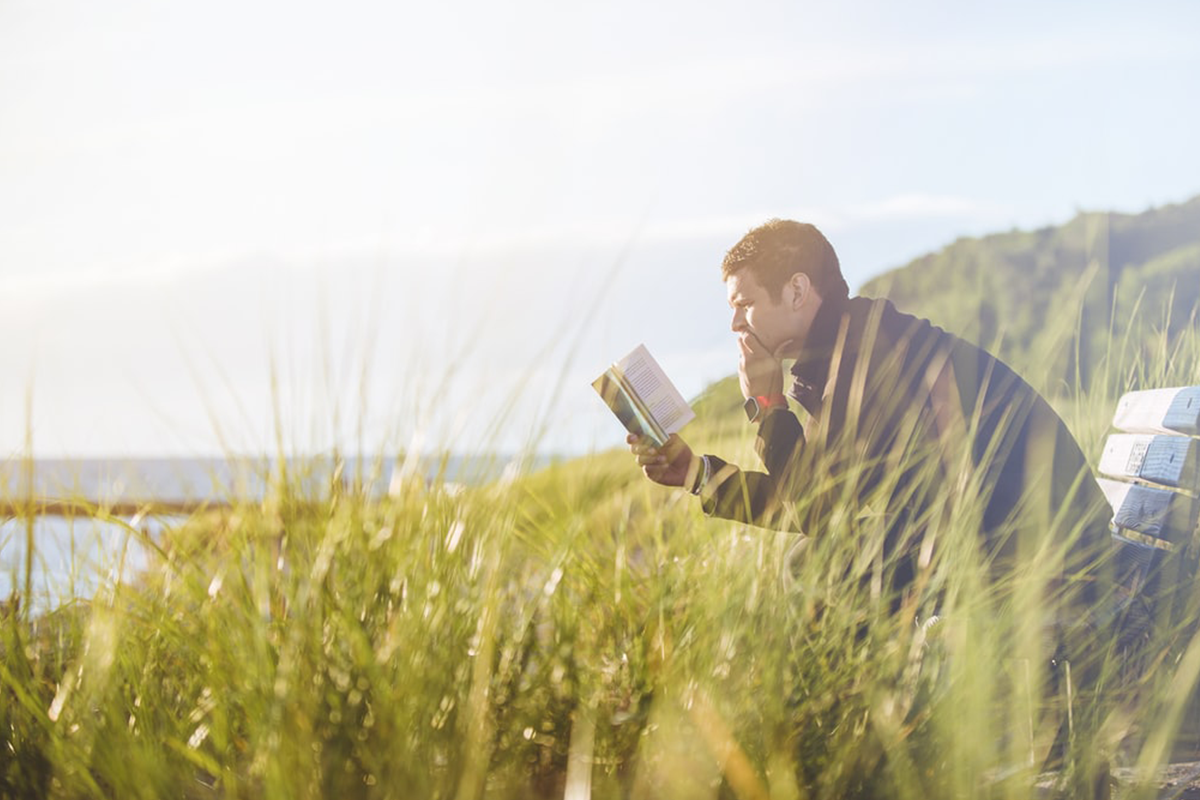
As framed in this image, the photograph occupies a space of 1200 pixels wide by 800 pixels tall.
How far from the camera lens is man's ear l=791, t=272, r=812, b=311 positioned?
3.22m

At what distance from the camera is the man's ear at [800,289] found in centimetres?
322

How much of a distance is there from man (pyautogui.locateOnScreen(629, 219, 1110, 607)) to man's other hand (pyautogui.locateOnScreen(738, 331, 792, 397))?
Answer: 9cm

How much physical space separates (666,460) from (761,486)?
27 centimetres

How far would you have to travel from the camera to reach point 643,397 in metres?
2.94

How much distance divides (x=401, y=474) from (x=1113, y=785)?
1.87 meters

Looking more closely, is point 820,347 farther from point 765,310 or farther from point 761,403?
point 761,403

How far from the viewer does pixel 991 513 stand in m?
2.88

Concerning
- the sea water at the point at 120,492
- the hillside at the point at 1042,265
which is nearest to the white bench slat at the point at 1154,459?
the sea water at the point at 120,492

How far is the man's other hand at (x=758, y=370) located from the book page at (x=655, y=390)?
1.82ft

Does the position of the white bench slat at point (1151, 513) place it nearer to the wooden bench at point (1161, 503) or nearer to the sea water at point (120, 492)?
the wooden bench at point (1161, 503)

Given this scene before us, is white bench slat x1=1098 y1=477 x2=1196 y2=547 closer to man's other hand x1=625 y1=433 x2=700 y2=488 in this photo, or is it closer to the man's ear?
the man's ear

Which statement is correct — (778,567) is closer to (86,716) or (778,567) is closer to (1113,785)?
(1113,785)

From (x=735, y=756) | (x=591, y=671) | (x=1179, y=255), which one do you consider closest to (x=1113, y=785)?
(x=735, y=756)

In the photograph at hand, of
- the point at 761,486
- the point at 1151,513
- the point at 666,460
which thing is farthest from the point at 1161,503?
the point at 666,460
